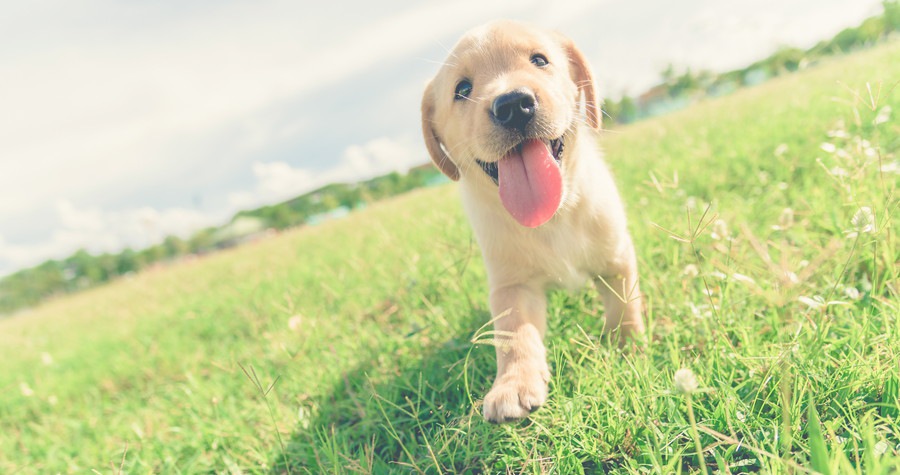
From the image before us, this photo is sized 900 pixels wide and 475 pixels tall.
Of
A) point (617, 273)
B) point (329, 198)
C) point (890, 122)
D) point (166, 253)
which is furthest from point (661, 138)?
point (166, 253)

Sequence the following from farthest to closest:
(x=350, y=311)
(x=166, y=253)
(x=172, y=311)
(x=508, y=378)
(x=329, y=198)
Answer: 1. (x=166, y=253)
2. (x=329, y=198)
3. (x=172, y=311)
4. (x=350, y=311)
5. (x=508, y=378)

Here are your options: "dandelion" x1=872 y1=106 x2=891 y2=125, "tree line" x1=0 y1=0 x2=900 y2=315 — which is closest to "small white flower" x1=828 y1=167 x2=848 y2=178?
"dandelion" x1=872 y1=106 x2=891 y2=125

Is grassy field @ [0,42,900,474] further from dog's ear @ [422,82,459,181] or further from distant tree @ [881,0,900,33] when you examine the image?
distant tree @ [881,0,900,33]

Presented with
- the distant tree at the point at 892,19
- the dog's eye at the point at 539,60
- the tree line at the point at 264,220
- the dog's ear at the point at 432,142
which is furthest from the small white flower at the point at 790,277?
the distant tree at the point at 892,19

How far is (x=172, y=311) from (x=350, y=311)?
3.07 meters

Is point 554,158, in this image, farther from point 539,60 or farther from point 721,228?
point 721,228

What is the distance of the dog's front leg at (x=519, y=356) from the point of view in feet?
4.48

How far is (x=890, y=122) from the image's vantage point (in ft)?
10.5

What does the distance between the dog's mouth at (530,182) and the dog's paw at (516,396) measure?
2.00 feet

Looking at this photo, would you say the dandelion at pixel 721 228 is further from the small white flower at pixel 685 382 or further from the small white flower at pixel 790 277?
the small white flower at pixel 685 382

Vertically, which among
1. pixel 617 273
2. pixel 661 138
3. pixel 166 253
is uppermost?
pixel 617 273

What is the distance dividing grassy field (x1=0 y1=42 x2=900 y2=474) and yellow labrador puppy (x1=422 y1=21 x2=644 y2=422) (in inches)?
6.8

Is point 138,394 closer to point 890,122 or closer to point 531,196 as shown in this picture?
point 531,196

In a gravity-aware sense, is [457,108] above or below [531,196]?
above
